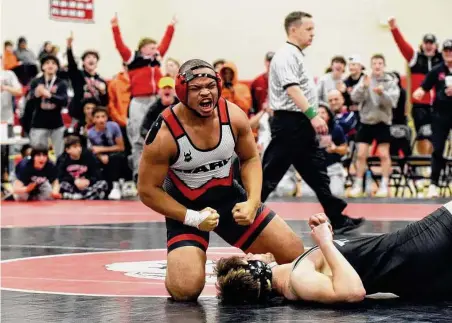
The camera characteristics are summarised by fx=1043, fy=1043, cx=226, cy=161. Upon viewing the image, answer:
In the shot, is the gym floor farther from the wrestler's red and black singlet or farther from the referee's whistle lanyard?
the referee's whistle lanyard

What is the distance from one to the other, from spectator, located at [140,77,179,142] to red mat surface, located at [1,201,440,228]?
0.93m

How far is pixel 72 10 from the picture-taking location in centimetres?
1870

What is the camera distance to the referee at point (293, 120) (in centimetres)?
802

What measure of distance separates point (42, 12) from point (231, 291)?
14.5 meters

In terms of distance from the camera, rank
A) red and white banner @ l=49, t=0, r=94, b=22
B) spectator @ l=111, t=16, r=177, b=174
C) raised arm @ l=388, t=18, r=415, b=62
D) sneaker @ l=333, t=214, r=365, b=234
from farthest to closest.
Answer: red and white banner @ l=49, t=0, r=94, b=22, raised arm @ l=388, t=18, r=415, b=62, spectator @ l=111, t=16, r=177, b=174, sneaker @ l=333, t=214, r=365, b=234

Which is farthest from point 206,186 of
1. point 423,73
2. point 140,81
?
point 423,73

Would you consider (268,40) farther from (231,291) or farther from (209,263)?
(231,291)

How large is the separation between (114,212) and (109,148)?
261 centimetres

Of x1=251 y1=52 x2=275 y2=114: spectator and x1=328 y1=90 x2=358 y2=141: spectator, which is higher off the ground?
x1=251 y1=52 x2=275 y2=114: spectator

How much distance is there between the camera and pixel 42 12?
1855 cm

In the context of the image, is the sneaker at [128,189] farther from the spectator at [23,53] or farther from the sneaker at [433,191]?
the spectator at [23,53]

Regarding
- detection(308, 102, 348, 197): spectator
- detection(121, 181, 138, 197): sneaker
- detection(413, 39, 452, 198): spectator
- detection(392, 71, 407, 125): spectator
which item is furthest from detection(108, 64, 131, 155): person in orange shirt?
detection(413, 39, 452, 198): spectator

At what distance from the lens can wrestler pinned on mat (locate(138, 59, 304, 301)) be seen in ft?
16.6

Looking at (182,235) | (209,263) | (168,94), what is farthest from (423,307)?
(168,94)
